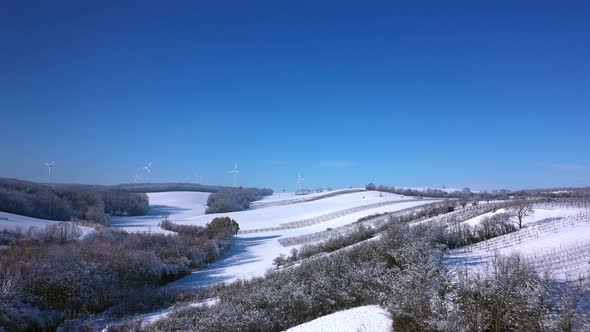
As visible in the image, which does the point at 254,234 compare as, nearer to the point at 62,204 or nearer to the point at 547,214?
the point at 62,204

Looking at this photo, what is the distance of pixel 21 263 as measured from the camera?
1755 centimetres

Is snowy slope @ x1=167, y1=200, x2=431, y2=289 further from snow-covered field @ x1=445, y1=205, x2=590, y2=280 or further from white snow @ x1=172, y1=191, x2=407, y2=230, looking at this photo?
snow-covered field @ x1=445, y1=205, x2=590, y2=280

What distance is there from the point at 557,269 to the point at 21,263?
2060 cm

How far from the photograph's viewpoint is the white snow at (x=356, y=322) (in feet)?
26.1

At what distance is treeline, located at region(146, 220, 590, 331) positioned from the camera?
6.31 m

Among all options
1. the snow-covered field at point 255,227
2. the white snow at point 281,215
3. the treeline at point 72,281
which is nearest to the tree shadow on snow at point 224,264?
the snow-covered field at point 255,227

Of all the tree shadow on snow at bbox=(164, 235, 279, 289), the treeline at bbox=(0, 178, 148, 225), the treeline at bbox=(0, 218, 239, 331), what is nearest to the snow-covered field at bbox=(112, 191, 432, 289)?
the tree shadow on snow at bbox=(164, 235, 279, 289)

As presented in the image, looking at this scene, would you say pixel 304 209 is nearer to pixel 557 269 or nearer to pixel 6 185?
pixel 6 185

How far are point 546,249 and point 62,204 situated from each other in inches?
2523

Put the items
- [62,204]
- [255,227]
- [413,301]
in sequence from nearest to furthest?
[413,301]
[255,227]
[62,204]

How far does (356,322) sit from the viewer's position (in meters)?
8.29

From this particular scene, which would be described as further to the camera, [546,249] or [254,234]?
[254,234]

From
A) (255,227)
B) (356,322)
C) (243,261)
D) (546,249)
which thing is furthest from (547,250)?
(255,227)

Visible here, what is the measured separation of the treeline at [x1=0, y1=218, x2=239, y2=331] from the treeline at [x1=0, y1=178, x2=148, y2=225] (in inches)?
1086
